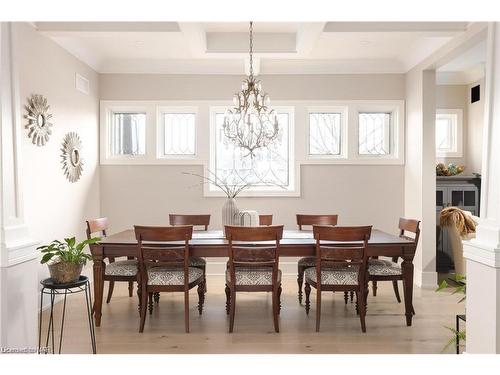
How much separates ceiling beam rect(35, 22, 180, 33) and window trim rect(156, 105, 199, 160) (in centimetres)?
150

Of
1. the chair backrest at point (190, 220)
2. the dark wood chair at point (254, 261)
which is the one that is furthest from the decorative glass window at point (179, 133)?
the dark wood chair at point (254, 261)

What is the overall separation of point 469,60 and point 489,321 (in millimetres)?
4036

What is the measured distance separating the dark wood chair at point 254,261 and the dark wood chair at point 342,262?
0.32m

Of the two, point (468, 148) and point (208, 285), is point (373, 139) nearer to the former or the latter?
point (468, 148)

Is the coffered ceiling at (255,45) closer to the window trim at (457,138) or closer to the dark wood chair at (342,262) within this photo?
the window trim at (457,138)

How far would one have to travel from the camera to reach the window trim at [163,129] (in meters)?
5.62

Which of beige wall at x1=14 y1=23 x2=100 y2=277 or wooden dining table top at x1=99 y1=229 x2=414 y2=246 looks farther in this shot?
beige wall at x1=14 y1=23 x2=100 y2=277

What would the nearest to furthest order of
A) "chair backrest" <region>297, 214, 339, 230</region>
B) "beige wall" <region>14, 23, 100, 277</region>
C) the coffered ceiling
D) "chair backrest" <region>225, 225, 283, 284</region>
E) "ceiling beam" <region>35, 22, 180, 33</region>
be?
"chair backrest" <region>225, 225, 283, 284</region> < "beige wall" <region>14, 23, 100, 277</region> < "ceiling beam" <region>35, 22, 180, 33</region> < the coffered ceiling < "chair backrest" <region>297, 214, 339, 230</region>

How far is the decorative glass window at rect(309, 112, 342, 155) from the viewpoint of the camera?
580cm

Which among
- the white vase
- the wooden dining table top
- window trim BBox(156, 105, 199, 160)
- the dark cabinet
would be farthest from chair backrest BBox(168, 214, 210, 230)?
the dark cabinet

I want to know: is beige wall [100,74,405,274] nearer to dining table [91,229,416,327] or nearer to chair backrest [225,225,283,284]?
dining table [91,229,416,327]

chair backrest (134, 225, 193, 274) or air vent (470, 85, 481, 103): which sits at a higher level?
air vent (470, 85, 481, 103)

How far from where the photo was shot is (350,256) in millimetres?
3352
